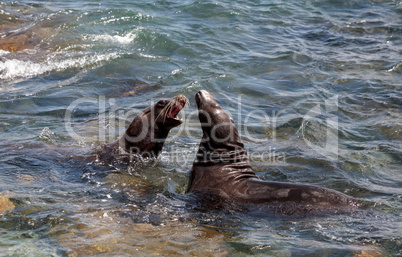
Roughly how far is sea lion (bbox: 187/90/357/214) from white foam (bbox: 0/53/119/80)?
5.62 m

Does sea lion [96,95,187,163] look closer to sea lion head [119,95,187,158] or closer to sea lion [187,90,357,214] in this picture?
sea lion head [119,95,187,158]

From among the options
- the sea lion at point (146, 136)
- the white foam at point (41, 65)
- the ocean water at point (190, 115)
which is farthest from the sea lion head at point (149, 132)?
the white foam at point (41, 65)

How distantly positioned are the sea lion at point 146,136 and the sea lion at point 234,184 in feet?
2.12

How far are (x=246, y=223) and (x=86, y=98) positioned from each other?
18.5ft

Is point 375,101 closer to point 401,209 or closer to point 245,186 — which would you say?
point 401,209

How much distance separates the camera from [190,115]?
9078 mm

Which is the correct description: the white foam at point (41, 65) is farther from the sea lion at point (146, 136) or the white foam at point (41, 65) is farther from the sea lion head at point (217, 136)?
the sea lion head at point (217, 136)

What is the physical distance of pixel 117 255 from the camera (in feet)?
13.6

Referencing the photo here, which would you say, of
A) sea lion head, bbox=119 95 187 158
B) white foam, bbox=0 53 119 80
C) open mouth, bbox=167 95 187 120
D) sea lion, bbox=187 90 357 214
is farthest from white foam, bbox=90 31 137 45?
sea lion, bbox=187 90 357 214

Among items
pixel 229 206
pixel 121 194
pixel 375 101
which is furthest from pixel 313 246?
pixel 375 101

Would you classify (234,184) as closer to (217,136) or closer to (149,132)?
(217,136)

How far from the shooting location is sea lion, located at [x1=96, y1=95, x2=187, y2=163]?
679 cm

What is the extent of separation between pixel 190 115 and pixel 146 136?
2.29 metres

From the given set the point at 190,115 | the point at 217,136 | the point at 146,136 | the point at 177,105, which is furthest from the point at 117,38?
the point at 217,136
